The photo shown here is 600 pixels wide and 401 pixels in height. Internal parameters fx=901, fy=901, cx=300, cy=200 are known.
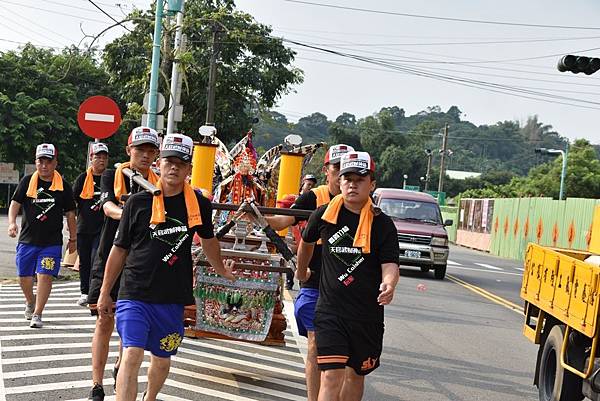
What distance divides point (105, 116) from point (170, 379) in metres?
5.61

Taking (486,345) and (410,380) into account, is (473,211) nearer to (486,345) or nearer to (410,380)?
(486,345)

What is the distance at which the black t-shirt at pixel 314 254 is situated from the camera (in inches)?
265

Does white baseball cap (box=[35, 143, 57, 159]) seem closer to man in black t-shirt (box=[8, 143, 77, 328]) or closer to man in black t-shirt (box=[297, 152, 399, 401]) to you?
man in black t-shirt (box=[8, 143, 77, 328])

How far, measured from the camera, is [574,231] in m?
31.5

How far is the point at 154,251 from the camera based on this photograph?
559 centimetres

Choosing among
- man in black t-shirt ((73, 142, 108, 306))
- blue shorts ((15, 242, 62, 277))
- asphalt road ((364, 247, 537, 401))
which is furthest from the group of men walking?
blue shorts ((15, 242, 62, 277))

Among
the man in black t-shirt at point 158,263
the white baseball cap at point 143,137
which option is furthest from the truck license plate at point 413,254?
the man in black t-shirt at point 158,263

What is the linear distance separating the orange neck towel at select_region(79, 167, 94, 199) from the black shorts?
15.3ft

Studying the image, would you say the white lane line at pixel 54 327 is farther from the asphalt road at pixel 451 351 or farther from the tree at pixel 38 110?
the tree at pixel 38 110

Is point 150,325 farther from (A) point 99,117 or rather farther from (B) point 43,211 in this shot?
(A) point 99,117

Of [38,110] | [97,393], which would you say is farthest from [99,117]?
[38,110]

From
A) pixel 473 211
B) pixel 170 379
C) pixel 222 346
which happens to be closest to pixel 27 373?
pixel 170 379

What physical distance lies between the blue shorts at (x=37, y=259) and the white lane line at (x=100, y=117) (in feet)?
10.1

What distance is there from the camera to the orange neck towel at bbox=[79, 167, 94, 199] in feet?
31.5
